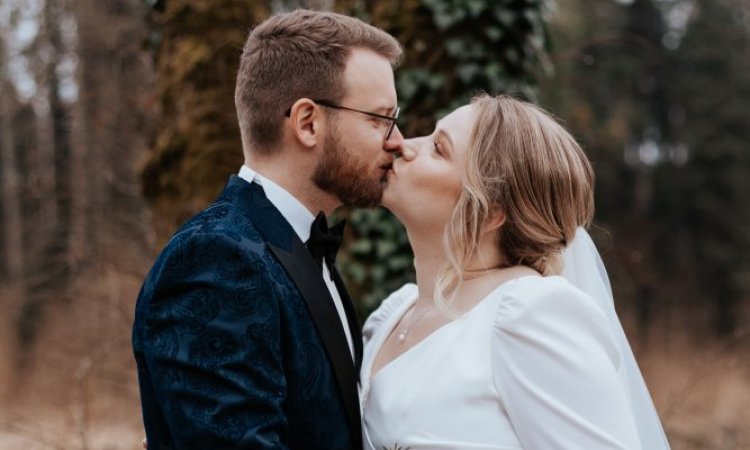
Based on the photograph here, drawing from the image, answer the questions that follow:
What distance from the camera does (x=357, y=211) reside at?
4.08 m

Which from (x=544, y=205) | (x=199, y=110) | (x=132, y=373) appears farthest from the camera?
(x=132, y=373)

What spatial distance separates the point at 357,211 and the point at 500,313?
205 centimetres

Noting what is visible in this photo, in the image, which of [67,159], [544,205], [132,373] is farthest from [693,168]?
[544,205]

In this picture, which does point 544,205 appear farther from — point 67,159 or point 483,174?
point 67,159

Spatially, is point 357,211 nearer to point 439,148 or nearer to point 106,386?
point 439,148

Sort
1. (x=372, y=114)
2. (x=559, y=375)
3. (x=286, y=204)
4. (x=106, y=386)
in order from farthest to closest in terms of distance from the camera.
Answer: (x=106, y=386)
(x=372, y=114)
(x=286, y=204)
(x=559, y=375)

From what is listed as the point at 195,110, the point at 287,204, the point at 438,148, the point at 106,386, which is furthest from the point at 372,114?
the point at 106,386

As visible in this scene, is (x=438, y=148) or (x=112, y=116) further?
(x=112, y=116)

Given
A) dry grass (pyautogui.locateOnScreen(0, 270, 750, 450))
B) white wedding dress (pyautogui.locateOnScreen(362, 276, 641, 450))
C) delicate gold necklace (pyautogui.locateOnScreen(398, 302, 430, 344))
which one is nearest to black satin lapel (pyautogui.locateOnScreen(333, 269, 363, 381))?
delicate gold necklace (pyautogui.locateOnScreen(398, 302, 430, 344))

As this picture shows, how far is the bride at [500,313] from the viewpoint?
200 cm

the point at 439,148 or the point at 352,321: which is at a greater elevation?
the point at 439,148

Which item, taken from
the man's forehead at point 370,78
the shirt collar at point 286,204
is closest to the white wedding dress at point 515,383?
the shirt collar at point 286,204

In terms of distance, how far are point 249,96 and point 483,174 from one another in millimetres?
703

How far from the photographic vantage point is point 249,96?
91.8 inches
